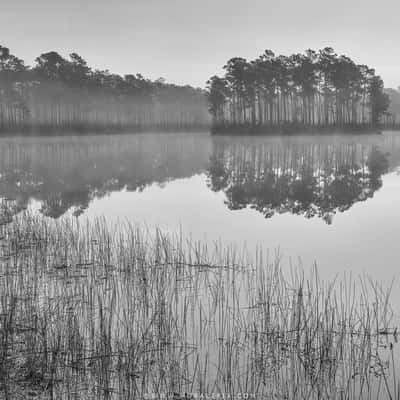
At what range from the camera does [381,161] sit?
34844mm

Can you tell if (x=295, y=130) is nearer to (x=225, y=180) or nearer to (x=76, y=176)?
(x=225, y=180)

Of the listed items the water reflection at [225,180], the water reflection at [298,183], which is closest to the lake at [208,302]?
the water reflection at [298,183]

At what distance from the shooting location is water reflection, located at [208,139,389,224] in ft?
56.3

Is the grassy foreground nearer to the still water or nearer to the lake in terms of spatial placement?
the lake

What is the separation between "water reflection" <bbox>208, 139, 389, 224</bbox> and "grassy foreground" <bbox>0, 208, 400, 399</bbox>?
24.5 feet

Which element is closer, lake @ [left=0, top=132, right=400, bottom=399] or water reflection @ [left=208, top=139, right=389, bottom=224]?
lake @ [left=0, top=132, right=400, bottom=399]

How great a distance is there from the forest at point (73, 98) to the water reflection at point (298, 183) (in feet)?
190

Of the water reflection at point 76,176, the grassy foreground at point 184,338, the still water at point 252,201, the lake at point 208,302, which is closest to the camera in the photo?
the grassy foreground at point 184,338

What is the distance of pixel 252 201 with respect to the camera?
1833 centimetres

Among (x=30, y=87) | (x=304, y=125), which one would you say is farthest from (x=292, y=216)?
(x=30, y=87)

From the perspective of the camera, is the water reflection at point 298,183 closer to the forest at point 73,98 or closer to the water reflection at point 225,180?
the water reflection at point 225,180

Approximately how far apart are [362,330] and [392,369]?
0.90 meters

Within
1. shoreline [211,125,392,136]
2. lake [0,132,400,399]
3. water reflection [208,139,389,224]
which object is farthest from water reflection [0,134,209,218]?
shoreline [211,125,392,136]

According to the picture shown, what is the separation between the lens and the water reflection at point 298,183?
17.2 metres
